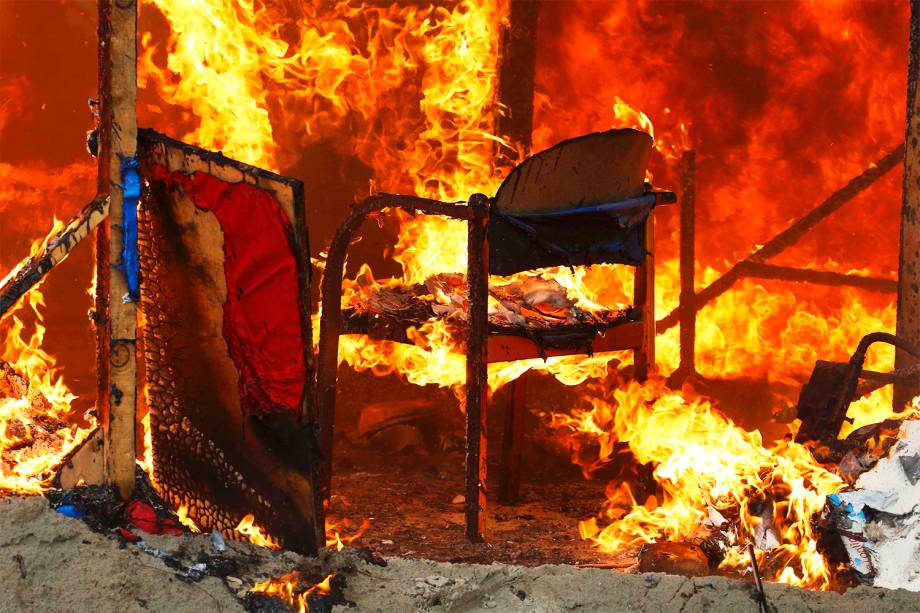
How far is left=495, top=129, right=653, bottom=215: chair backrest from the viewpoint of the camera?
19.8 feet

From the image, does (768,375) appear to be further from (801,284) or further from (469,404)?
(469,404)

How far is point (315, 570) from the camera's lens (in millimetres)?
4617

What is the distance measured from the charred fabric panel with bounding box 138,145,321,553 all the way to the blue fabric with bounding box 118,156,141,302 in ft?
0.59

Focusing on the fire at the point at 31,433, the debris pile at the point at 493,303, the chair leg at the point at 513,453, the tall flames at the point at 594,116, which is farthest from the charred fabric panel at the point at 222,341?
the tall flames at the point at 594,116

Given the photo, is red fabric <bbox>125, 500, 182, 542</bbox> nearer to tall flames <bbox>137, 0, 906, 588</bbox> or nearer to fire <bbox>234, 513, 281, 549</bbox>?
fire <bbox>234, 513, 281, 549</bbox>

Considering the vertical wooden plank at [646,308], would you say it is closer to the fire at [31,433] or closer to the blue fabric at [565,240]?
the blue fabric at [565,240]

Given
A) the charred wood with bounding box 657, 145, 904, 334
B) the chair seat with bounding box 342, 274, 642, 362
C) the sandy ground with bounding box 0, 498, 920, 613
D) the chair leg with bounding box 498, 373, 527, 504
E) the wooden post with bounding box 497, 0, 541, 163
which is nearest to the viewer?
the sandy ground with bounding box 0, 498, 920, 613

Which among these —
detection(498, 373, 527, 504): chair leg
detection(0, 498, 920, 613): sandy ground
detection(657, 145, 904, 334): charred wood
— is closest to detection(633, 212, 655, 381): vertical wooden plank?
detection(498, 373, 527, 504): chair leg

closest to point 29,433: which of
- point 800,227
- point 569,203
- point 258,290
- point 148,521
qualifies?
point 148,521

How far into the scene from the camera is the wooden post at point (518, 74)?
9.25 meters

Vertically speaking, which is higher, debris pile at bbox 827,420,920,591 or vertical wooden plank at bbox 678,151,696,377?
vertical wooden plank at bbox 678,151,696,377

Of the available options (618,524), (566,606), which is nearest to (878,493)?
(618,524)

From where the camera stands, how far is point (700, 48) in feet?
35.6

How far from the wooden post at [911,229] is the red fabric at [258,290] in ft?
16.6
